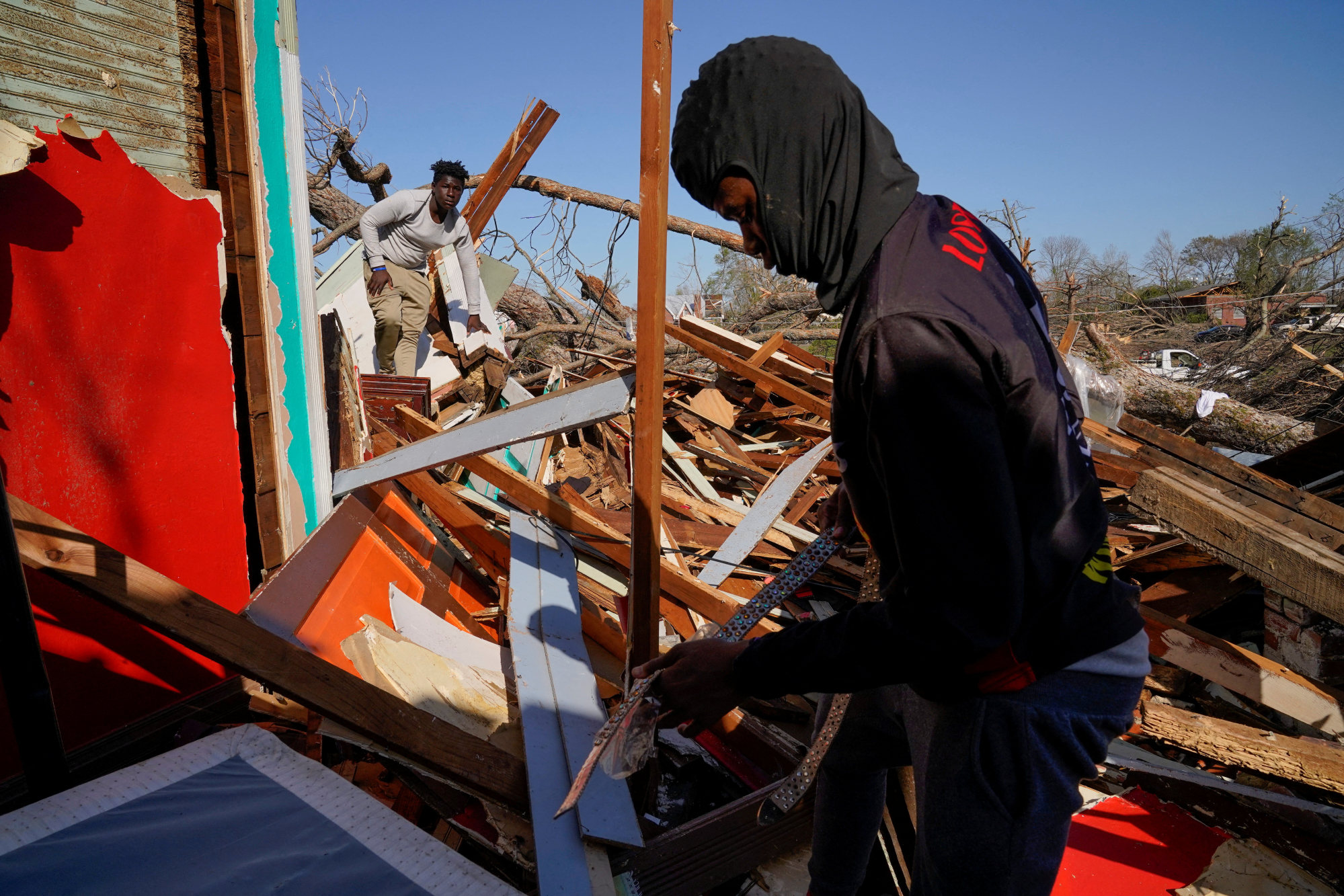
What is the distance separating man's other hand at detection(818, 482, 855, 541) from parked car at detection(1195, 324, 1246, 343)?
11731 mm

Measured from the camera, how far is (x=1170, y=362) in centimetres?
1362

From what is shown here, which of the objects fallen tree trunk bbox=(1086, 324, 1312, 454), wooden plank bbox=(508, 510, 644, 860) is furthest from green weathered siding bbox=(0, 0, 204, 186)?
fallen tree trunk bbox=(1086, 324, 1312, 454)

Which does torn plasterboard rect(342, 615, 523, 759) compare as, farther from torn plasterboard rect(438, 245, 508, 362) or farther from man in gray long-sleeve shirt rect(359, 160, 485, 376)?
torn plasterboard rect(438, 245, 508, 362)

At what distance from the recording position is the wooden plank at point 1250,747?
6.94 ft

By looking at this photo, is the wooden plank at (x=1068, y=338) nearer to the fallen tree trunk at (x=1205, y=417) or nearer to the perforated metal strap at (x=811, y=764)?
the fallen tree trunk at (x=1205, y=417)

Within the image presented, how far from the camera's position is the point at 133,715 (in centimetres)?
242

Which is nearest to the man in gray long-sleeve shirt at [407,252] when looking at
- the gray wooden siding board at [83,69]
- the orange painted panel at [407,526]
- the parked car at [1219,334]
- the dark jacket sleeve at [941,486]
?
the orange painted panel at [407,526]

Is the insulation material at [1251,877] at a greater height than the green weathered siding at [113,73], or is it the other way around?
the green weathered siding at [113,73]

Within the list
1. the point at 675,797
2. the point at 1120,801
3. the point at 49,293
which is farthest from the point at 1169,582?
the point at 49,293

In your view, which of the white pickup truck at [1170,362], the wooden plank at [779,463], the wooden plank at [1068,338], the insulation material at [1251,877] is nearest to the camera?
the insulation material at [1251,877]

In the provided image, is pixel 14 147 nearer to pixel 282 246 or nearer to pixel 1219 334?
pixel 282 246

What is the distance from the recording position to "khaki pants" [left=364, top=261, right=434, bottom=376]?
6.69m

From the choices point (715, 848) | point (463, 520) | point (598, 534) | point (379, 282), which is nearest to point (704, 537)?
point (598, 534)

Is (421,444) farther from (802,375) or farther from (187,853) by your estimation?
(802,375)
